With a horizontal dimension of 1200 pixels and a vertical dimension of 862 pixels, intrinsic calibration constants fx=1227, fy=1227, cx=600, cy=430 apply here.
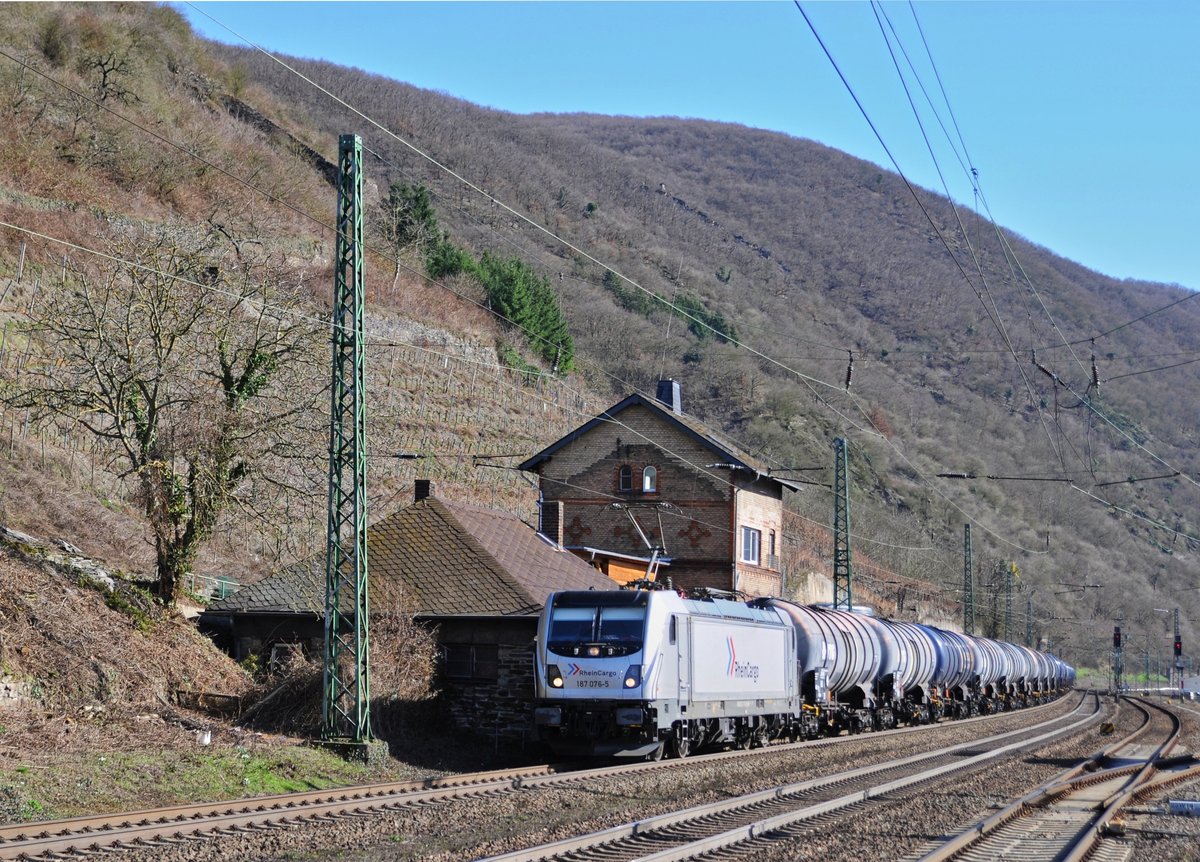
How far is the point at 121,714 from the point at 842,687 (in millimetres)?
19288

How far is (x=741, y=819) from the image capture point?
47.9ft

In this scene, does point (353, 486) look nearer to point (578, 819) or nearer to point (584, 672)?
point (584, 672)

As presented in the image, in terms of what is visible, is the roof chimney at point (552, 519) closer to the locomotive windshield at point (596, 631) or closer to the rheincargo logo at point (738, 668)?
the rheincargo logo at point (738, 668)

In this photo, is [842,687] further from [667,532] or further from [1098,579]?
[1098,579]

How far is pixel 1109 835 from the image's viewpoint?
46.0 ft

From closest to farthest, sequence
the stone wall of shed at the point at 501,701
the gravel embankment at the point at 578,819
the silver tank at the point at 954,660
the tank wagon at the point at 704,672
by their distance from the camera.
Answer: the gravel embankment at the point at 578,819
the tank wagon at the point at 704,672
the stone wall of shed at the point at 501,701
the silver tank at the point at 954,660

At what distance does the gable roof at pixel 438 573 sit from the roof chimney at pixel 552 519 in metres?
16.9

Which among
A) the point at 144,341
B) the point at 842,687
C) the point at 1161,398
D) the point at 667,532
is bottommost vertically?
the point at 842,687

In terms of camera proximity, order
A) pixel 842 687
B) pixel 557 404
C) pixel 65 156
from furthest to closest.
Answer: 1. pixel 557 404
2. pixel 65 156
3. pixel 842 687

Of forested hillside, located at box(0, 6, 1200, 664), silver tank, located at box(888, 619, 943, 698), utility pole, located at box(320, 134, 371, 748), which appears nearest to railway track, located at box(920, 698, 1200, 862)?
forested hillside, located at box(0, 6, 1200, 664)

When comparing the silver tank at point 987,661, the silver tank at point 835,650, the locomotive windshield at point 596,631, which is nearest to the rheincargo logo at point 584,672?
the locomotive windshield at point 596,631

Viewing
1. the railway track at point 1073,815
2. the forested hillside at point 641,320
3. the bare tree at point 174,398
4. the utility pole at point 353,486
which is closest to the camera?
the railway track at point 1073,815

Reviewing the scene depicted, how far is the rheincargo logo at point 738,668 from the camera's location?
24828 mm

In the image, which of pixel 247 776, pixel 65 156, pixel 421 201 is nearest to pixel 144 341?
pixel 247 776
